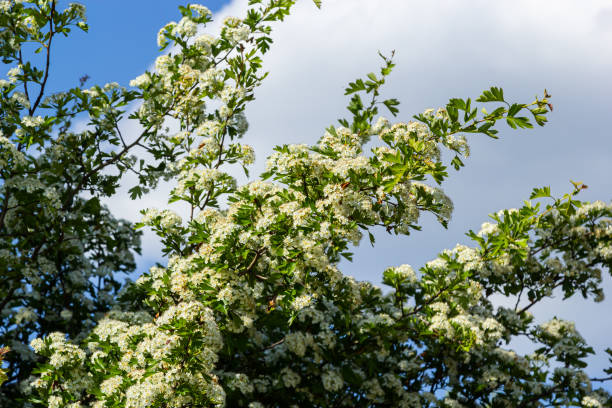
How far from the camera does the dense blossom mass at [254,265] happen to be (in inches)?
225

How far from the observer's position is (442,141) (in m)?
5.86

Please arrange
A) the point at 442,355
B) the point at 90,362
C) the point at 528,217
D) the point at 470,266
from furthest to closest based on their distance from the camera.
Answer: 1. the point at 442,355
2. the point at 470,266
3. the point at 528,217
4. the point at 90,362

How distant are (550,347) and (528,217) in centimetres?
383

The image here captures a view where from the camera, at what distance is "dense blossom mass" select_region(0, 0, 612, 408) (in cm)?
571

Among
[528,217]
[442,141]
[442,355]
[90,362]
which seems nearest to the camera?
[442,141]

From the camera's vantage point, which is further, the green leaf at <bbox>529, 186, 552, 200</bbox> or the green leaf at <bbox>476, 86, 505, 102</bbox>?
the green leaf at <bbox>529, 186, 552, 200</bbox>

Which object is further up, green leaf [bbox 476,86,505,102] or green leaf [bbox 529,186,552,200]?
green leaf [bbox 529,186,552,200]

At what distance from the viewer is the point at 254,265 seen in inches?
241

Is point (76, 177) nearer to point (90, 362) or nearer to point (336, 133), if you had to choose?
point (90, 362)

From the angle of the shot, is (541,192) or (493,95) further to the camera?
(541,192)

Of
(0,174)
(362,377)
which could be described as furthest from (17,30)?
(362,377)

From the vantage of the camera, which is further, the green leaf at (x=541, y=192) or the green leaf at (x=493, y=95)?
the green leaf at (x=541, y=192)

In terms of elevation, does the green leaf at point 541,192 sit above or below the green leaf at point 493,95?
above

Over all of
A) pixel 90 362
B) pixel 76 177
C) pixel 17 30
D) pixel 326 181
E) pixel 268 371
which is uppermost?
pixel 17 30
